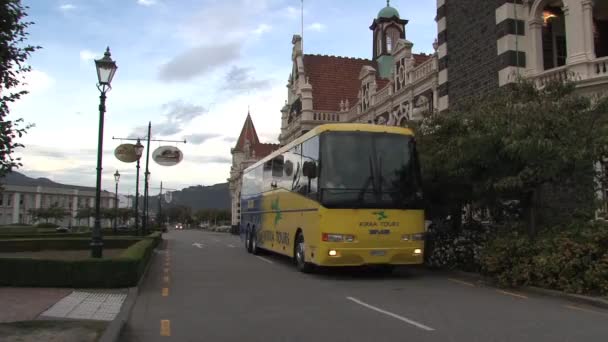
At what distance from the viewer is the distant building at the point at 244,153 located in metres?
77.8

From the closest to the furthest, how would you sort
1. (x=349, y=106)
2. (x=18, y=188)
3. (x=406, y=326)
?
(x=406, y=326), (x=349, y=106), (x=18, y=188)

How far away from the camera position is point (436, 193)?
1645 centimetres

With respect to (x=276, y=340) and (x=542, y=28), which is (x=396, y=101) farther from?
(x=276, y=340)

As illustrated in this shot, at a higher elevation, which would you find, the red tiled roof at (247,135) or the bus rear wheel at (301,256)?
the red tiled roof at (247,135)

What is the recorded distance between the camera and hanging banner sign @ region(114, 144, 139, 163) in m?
29.1

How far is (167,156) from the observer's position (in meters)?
31.5

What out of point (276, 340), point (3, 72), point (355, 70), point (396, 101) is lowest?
point (276, 340)

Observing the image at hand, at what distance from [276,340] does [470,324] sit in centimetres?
309

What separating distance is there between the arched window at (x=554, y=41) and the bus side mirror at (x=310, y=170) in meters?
11.0

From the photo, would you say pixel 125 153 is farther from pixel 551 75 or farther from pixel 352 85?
pixel 551 75

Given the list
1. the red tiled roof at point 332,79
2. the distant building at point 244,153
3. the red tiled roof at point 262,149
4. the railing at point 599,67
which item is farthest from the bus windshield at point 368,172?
the red tiled roof at point 262,149

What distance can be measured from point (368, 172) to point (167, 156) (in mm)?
20040

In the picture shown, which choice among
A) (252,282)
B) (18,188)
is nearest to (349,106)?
(252,282)

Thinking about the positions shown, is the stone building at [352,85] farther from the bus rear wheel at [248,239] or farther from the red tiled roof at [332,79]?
the bus rear wheel at [248,239]
